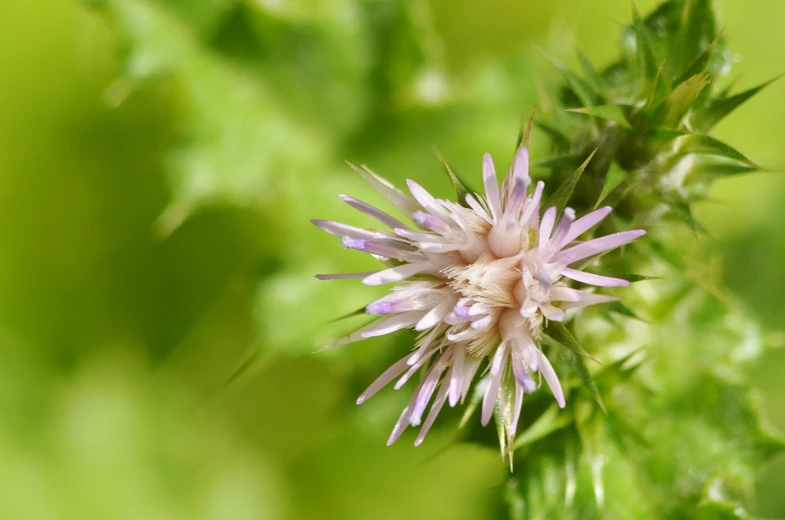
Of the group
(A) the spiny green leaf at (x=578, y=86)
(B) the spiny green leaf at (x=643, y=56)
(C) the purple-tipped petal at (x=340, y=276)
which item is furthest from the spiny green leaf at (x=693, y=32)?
(C) the purple-tipped petal at (x=340, y=276)

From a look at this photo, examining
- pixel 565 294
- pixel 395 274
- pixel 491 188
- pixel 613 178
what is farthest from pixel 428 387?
pixel 613 178

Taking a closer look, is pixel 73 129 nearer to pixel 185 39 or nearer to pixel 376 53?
pixel 185 39

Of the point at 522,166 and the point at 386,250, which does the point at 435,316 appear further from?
the point at 522,166

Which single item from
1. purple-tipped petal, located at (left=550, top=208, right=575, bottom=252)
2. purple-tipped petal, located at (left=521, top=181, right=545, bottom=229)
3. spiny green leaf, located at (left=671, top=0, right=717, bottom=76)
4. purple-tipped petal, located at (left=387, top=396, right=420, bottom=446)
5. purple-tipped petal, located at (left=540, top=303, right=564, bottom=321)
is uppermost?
spiny green leaf, located at (left=671, top=0, right=717, bottom=76)

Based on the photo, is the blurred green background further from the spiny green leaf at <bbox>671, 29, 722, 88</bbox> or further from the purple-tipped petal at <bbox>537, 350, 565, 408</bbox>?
the purple-tipped petal at <bbox>537, 350, 565, 408</bbox>

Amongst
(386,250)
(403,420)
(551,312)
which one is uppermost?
(386,250)

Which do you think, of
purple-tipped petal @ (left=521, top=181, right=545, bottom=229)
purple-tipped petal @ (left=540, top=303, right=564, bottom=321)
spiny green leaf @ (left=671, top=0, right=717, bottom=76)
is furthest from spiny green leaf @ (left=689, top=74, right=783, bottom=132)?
purple-tipped petal @ (left=540, top=303, right=564, bottom=321)
